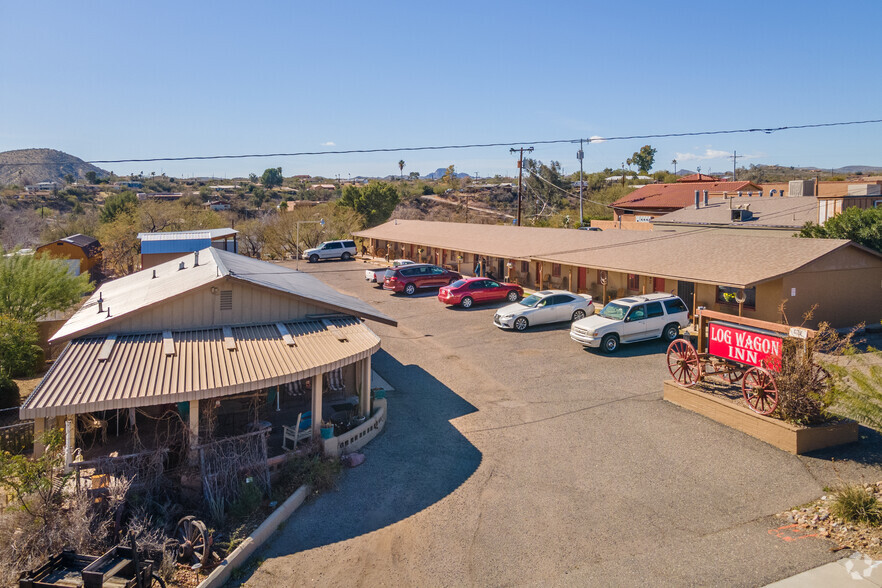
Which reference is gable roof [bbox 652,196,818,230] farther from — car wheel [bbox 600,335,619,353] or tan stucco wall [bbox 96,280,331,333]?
tan stucco wall [bbox 96,280,331,333]

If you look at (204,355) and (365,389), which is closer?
(204,355)

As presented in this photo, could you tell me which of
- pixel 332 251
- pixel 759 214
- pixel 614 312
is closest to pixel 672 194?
pixel 759 214

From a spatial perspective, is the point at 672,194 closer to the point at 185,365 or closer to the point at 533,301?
the point at 533,301

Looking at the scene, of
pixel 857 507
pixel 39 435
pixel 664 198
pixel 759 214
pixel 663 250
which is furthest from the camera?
pixel 664 198

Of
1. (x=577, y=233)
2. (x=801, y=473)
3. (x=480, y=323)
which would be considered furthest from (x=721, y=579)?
(x=577, y=233)

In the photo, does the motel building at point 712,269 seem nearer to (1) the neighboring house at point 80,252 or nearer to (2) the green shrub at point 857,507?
(2) the green shrub at point 857,507

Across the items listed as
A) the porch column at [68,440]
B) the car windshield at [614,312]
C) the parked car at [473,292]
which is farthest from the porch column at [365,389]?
the parked car at [473,292]

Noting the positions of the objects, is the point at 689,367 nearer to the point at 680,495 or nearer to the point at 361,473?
the point at 680,495

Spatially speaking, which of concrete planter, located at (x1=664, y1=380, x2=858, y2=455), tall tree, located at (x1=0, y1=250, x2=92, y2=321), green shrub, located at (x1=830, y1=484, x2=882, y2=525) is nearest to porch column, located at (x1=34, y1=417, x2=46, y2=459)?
tall tree, located at (x1=0, y1=250, x2=92, y2=321)
